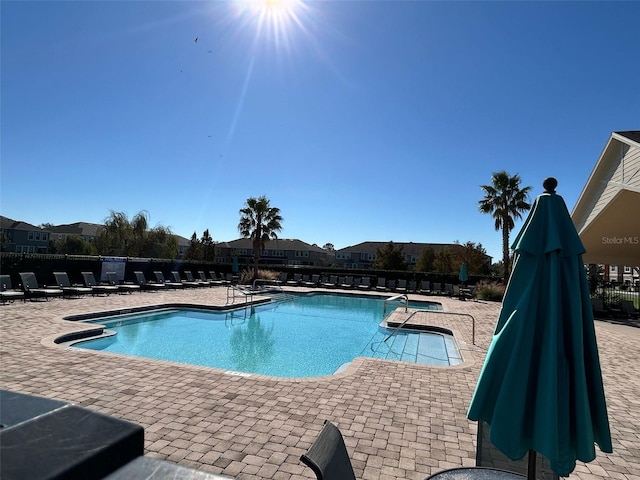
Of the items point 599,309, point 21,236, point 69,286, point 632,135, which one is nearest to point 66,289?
point 69,286

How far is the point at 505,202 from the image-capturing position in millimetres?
24969

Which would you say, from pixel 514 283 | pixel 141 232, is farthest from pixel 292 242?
pixel 514 283

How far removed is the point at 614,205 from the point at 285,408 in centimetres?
1624

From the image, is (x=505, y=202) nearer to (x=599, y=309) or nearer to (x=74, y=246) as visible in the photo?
(x=599, y=309)

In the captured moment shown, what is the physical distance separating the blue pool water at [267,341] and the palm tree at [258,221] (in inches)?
574

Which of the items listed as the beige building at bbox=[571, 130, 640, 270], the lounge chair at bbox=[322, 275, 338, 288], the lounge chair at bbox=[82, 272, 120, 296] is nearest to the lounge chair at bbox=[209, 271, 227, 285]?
the lounge chair at bbox=[322, 275, 338, 288]

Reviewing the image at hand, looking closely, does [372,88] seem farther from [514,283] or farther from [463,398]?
[514,283]

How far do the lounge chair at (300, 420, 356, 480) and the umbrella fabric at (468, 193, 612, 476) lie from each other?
86 centimetres

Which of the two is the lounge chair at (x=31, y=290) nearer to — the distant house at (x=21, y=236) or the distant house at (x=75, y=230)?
the distant house at (x=21, y=236)

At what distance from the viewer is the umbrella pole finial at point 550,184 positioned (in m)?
2.35

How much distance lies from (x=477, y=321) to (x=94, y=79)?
16119 mm

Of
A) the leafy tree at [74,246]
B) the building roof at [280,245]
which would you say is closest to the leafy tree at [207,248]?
the building roof at [280,245]

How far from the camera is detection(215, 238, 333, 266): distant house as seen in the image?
243 ft

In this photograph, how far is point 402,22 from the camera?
10.1 m
